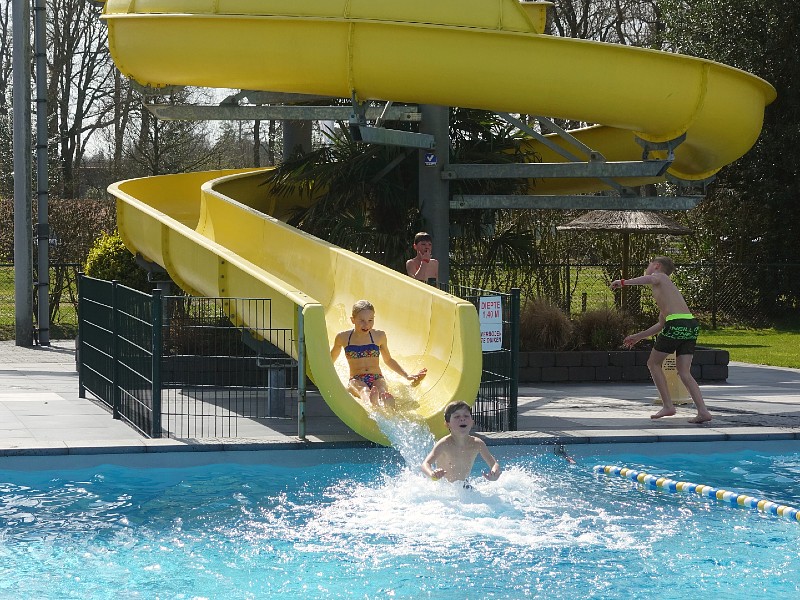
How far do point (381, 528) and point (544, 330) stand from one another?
729 cm

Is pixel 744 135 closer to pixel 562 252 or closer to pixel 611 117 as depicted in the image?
pixel 611 117

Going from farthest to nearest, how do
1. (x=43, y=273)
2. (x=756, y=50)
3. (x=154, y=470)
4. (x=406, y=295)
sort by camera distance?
1. (x=756, y=50)
2. (x=43, y=273)
3. (x=406, y=295)
4. (x=154, y=470)

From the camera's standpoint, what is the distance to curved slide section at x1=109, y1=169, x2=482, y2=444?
10.1 m

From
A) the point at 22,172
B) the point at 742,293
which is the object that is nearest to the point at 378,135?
the point at 22,172

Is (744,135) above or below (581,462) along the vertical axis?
above

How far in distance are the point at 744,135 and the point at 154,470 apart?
327 inches

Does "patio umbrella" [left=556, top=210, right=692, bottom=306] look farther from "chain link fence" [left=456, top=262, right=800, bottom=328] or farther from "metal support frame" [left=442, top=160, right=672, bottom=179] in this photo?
"metal support frame" [left=442, top=160, right=672, bottom=179]

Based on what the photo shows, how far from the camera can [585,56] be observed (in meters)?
12.7

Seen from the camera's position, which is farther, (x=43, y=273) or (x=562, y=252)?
(x=562, y=252)

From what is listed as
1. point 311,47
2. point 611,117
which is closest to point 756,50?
point 611,117

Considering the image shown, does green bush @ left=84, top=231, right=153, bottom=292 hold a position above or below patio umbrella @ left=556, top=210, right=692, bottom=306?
below

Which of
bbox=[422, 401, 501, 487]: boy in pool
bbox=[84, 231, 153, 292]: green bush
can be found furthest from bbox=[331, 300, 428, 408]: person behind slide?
bbox=[84, 231, 153, 292]: green bush

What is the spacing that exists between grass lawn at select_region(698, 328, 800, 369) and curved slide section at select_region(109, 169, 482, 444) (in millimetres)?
7695

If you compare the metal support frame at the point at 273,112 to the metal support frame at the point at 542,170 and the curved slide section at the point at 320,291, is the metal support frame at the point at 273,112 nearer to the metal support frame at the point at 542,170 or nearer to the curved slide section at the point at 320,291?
the metal support frame at the point at 542,170
